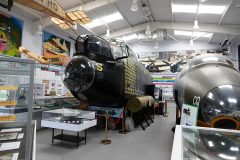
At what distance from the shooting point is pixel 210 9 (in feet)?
32.8

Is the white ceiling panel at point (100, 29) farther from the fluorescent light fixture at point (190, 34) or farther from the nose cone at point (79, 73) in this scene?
the nose cone at point (79, 73)

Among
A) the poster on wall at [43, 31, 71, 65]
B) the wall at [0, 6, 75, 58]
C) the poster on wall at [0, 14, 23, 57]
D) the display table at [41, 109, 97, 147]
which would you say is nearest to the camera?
the display table at [41, 109, 97, 147]

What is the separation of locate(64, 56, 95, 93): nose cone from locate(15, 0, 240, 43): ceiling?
210 inches

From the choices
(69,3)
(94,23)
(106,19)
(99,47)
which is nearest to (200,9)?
(106,19)

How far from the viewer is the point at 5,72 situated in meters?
1.54

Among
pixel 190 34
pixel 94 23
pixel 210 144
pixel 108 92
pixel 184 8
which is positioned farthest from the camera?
pixel 190 34

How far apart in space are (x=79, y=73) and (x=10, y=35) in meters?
5.81

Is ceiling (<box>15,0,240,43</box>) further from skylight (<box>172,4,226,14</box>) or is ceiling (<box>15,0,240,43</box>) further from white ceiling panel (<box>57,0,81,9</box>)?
skylight (<box>172,4,226,14</box>)

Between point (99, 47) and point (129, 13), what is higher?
point (129, 13)

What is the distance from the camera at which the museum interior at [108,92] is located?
1.80 meters

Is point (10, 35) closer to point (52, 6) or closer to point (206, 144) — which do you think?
point (52, 6)

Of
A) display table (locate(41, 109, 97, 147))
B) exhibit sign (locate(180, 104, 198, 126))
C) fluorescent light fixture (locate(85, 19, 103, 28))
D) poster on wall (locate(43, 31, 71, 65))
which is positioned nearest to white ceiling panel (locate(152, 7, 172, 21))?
fluorescent light fixture (locate(85, 19, 103, 28))

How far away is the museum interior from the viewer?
5.91ft

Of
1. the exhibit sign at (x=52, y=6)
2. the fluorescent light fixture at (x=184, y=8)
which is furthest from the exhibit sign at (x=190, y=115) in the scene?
the fluorescent light fixture at (x=184, y=8)
